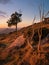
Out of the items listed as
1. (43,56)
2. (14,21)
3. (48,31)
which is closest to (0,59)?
(43,56)

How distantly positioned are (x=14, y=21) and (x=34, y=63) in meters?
56.4

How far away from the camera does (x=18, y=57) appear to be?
2975cm

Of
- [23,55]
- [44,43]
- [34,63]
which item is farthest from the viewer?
[44,43]

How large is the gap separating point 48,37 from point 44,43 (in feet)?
8.49

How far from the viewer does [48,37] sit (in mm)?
35125

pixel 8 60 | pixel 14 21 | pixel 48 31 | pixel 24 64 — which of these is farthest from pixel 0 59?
pixel 14 21

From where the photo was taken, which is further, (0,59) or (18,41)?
(18,41)

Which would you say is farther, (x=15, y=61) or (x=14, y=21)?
(x=14, y=21)

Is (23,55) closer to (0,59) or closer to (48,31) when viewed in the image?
(0,59)

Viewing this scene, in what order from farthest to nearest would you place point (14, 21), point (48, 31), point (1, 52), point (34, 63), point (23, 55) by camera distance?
point (14, 21), point (48, 31), point (1, 52), point (23, 55), point (34, 63)

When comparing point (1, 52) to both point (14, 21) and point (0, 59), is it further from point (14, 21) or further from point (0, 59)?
point (14, 21)

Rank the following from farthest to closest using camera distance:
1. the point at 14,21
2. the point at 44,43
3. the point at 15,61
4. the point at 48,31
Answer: the point at 14,21
the point at 48,31
the point at 44,43
the point at 15,61

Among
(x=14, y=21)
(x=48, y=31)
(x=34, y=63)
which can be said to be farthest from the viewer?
(x=14, y=21)

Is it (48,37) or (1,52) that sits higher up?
(48,37)
